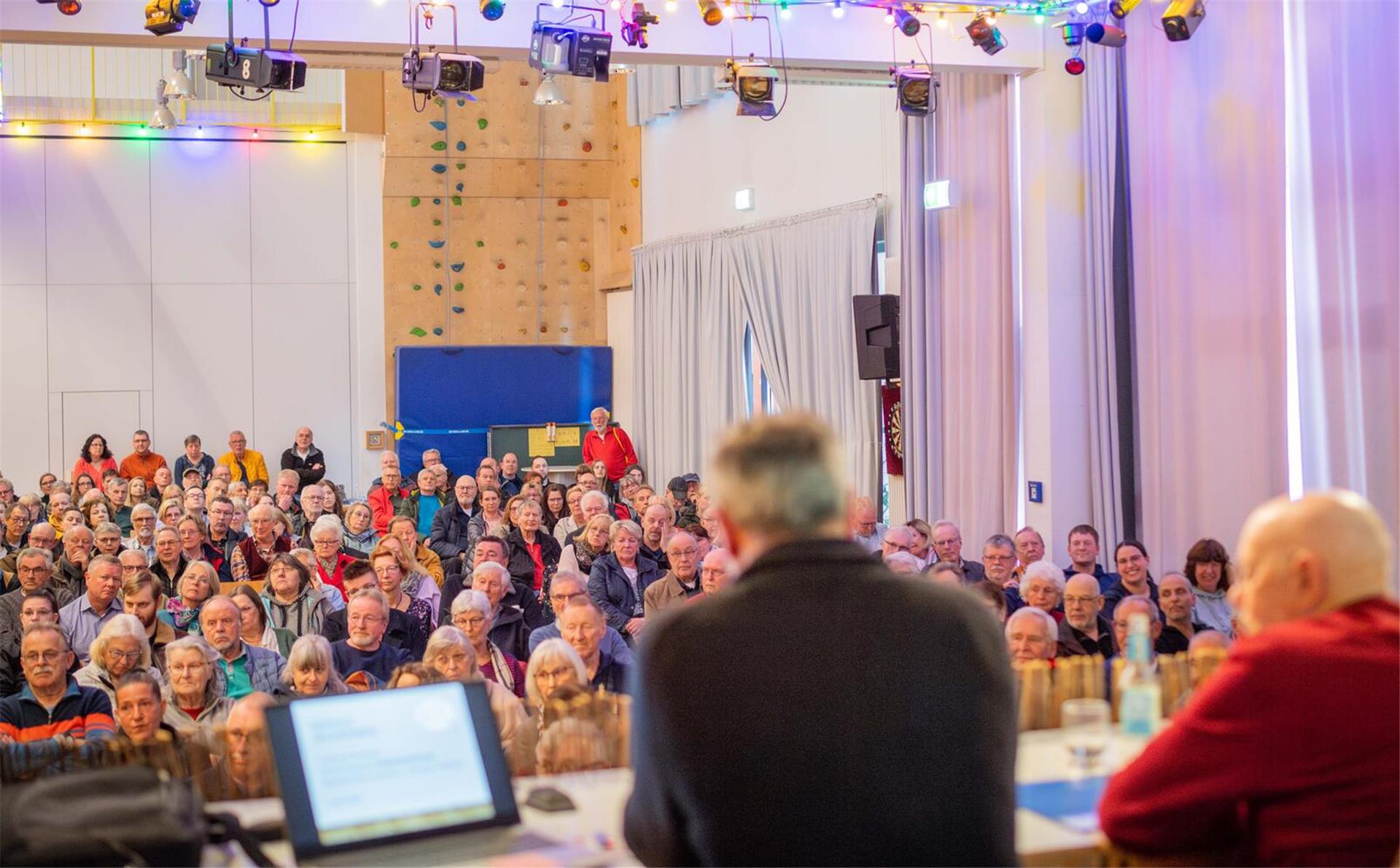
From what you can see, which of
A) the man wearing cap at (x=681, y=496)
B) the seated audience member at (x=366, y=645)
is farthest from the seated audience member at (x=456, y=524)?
the seated audience member at (x=366, y=645)

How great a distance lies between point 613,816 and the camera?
86.2 inches

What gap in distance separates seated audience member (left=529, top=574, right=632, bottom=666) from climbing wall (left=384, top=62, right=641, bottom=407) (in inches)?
324

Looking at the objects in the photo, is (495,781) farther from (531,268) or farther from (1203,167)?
(531,268)

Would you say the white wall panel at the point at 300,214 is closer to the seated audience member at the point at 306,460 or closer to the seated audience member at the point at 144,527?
the seated audience member at the point at 306,460

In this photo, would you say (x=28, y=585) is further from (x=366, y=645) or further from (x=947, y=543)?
(x=947, y=543)

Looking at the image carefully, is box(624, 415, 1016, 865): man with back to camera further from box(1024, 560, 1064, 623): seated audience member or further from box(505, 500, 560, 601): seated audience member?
box(505, 500, 560, 601): seated audience member

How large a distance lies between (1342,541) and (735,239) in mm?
9720

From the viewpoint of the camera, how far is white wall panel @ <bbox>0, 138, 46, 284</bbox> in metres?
13.1

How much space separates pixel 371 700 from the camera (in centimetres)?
204

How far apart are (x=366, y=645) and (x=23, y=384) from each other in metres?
9.57

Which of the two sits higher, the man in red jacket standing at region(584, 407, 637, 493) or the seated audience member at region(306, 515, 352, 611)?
the man in red jacket standing at region(584, 407, 637, 493)

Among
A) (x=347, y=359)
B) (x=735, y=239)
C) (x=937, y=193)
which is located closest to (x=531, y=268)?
(x=347, y=359)

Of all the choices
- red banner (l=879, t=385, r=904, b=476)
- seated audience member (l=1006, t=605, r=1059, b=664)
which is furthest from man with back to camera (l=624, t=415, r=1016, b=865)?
red banner (l=879, t=385, r=904, b=476)

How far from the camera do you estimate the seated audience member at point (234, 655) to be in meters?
4.97
